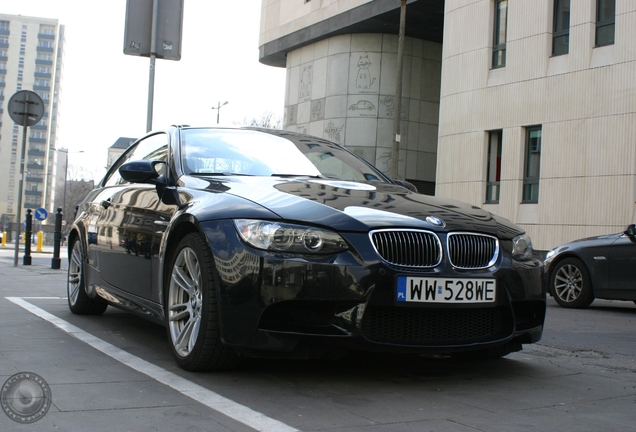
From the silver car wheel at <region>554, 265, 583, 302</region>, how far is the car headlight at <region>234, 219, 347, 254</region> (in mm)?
7327

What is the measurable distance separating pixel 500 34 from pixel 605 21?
3920 millimetres

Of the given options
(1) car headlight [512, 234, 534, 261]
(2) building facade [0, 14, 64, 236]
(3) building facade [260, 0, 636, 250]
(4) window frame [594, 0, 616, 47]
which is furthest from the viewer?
(2) building facade [0, 14, 64, 236]

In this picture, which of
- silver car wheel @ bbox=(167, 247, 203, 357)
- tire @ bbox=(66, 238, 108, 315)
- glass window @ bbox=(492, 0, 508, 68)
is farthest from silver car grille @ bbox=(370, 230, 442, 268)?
glass window @ bbox=(492, 0, 508, 68)

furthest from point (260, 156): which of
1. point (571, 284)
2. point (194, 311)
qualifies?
point (571, 284)

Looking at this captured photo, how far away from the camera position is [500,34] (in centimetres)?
2347

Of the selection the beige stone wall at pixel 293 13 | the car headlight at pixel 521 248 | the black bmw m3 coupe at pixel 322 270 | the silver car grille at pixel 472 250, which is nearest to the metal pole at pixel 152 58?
the black bmw m3 coupe at pixel 322 270

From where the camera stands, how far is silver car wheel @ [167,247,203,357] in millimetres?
4105

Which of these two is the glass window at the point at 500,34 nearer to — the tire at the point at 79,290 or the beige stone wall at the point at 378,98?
the beige stone wall at the point at 378,98

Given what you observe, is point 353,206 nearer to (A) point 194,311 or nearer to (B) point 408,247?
(B) point 408,247

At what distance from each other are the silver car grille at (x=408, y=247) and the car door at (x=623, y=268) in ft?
21.7

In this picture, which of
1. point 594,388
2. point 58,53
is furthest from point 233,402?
point 58,53

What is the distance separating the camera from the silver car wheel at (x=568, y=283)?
10219 mm

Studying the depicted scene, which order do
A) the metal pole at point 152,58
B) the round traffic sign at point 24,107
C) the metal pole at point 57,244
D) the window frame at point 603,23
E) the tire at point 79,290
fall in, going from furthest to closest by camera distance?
1. the window frame at point 603,23
2. the round traffic sign at point 24,107
3. the metal pole at point 57,244
4. the metal pole at point 152,58
5. the tire at point 79,290

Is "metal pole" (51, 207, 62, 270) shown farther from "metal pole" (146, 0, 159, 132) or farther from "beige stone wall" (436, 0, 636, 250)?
"beige stone wall" (436, 0, 636, 250)
